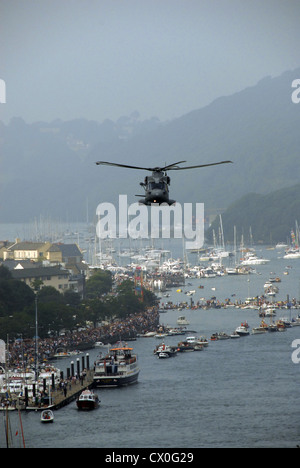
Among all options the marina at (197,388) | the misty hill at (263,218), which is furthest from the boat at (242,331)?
the misty hill at (263,218)

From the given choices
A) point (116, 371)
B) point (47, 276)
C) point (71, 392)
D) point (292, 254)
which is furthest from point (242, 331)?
point (292, 254)

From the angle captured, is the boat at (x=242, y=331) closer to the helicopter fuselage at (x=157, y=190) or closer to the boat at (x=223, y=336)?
the boat at (x=223, y=336)

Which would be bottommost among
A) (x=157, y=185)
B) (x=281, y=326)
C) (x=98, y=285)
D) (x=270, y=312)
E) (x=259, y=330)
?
(x=259, y=330)

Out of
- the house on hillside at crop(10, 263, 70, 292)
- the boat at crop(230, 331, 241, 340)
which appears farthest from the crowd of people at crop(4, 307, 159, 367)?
the house on hillside at crop(10, 263, 70, 292)

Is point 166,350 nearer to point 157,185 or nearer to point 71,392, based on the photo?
point 71,392

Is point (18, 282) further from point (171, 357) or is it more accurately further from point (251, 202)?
point (251, 202)
